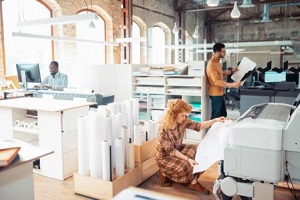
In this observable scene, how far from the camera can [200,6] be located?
8.20 metres

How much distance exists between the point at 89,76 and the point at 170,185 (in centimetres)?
348

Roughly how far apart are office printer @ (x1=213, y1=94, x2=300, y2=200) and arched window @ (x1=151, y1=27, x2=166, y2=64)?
616 cm

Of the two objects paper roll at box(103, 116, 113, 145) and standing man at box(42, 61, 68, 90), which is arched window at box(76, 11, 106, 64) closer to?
standing man at box(42, 61, 68, 90)

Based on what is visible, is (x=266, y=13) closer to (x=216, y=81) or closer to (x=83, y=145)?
(x=216, y=81)

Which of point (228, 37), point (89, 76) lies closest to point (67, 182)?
point (89, 76)

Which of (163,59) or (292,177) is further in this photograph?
(163,59)

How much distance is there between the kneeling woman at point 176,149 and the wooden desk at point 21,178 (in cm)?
130

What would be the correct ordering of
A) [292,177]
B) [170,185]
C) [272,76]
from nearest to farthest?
[292,177] → [170,185] → [272,76]

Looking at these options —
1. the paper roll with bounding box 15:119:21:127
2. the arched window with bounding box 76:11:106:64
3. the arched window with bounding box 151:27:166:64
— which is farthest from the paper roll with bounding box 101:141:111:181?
the arched window with bounding box 151:27:166:64

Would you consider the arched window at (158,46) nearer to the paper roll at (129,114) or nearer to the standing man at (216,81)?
the standing man at (216,81)

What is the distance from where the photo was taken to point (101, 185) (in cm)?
268

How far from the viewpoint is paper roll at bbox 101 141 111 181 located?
262 centimetres

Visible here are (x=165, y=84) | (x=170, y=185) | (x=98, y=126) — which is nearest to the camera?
(x=98, y=126)

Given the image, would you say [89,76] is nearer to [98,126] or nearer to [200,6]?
[98,126]
